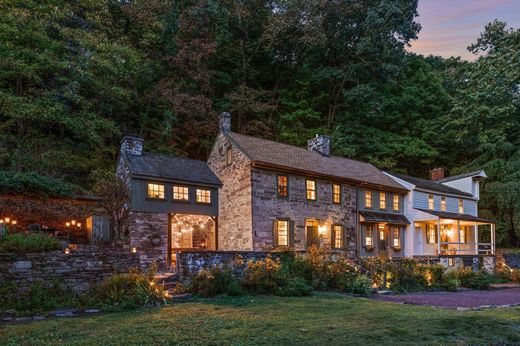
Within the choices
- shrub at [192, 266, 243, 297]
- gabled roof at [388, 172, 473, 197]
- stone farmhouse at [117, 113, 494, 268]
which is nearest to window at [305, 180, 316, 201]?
stone farmhouse at [117, 113, 494, 268]

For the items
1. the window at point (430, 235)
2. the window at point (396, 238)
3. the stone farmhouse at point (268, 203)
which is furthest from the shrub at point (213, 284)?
the window at point (430, 235)

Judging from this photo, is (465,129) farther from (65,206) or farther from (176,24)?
(65,206)

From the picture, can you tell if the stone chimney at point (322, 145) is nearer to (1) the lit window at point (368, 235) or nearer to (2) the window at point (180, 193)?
(1) the lit window at point (368, 235)

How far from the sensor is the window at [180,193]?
20531 millimetres

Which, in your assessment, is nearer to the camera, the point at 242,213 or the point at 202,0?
the point at 242,213

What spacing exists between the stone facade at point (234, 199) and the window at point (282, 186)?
184cm

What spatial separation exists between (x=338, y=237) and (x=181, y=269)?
42.1 feet

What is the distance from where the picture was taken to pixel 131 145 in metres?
21.1

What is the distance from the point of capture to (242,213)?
2177cm

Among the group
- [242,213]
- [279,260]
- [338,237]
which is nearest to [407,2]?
[338,237]

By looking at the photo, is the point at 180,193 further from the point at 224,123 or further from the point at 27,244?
the point at 27,244

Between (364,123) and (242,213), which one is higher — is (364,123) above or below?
above

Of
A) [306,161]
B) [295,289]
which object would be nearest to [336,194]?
[306,161]

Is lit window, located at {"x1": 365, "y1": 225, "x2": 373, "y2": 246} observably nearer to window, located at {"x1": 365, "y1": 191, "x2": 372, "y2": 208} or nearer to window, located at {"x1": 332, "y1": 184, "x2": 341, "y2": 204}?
window, located at {"x1": 365, "y1": 191, "x2": 372, "y2": 208}
